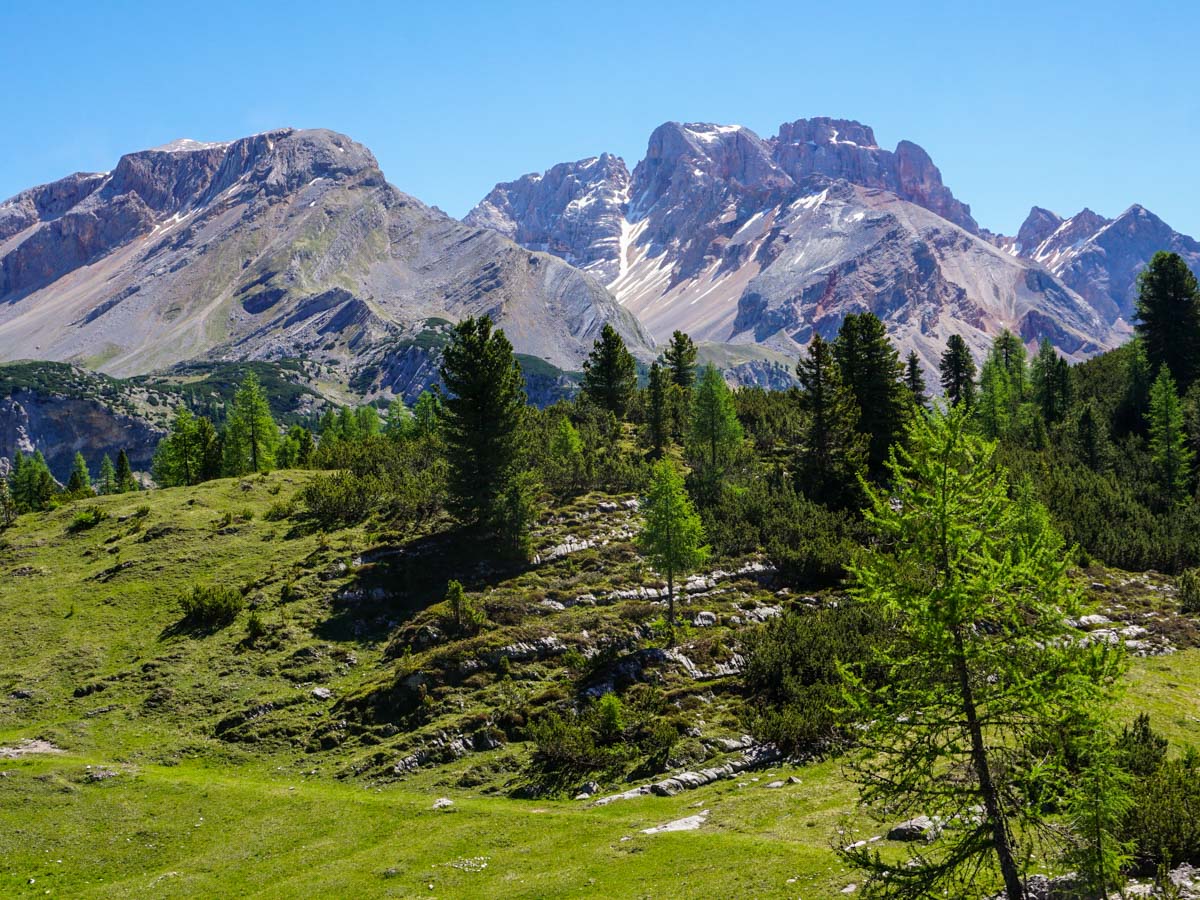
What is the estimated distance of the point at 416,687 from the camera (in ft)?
133

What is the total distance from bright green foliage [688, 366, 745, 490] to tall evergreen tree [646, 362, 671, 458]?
31.7 ft

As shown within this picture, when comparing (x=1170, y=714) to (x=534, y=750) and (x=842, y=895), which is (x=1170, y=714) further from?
(x=534, y=750)

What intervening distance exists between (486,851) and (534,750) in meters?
9.12

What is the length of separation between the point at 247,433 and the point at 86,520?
3078cm

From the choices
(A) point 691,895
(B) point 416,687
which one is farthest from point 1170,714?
(B) point 416,687

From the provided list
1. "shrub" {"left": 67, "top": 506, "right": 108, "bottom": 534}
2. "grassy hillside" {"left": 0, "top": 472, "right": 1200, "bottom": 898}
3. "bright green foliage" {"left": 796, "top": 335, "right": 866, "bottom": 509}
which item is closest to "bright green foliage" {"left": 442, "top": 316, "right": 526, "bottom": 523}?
"grassy hillside" {"left": 0, "top": 472, "right": 1200, "bottom": 898}

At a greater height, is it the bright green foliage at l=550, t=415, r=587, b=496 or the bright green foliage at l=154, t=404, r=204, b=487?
the bright green foliage at l=154, t=404, r=204, b=487

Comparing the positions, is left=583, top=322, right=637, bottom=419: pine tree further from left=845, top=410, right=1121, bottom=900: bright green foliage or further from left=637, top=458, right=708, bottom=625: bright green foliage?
left=845, top=410, right=1121, bottom=900: bright green foliage

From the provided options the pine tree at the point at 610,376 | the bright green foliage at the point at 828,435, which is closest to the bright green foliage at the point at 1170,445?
the bright green foliage at the point at 828,435

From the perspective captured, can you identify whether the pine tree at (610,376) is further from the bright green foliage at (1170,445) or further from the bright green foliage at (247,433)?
the bright green foliage at (1170,445)

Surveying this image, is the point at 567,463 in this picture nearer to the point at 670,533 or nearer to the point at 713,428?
the point at 713,428

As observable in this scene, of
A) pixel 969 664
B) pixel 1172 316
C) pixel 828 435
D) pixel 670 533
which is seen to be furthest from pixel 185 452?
pixel 1172 316

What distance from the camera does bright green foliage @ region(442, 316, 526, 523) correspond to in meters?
58.9

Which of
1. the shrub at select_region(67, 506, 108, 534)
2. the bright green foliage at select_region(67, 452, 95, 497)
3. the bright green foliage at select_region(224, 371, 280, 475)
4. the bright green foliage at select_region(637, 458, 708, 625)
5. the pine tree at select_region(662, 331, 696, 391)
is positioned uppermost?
the pine tree at select_region(662, 331, 696, 391)
